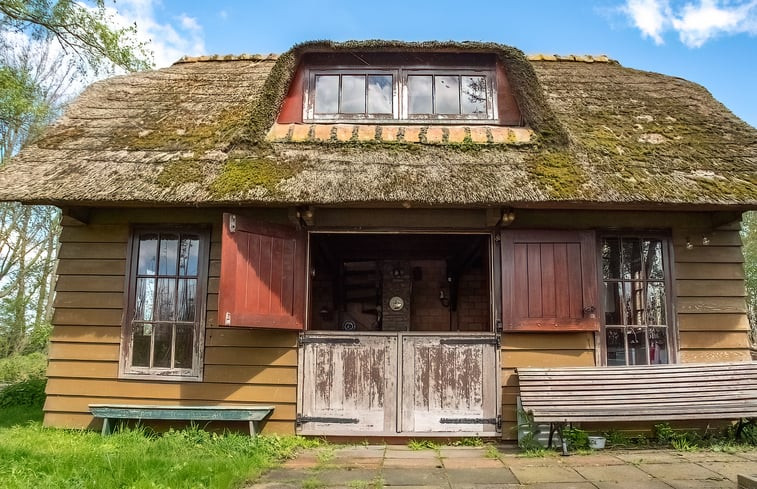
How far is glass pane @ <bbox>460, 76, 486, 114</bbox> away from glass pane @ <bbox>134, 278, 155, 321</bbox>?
397cm

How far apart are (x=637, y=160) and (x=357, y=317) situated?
5.75 meters

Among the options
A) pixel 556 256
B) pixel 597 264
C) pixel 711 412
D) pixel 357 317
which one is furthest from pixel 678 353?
pixel 357 317

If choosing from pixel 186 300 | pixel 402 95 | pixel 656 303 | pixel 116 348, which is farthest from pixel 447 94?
pixel 116 348

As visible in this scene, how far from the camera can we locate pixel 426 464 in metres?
4.13

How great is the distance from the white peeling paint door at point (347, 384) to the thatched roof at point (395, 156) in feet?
4.74

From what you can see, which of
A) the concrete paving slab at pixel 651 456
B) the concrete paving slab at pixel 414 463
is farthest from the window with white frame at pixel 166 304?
the concrete paving slab at pixel 651 456

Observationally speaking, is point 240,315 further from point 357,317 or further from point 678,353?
point 357,317

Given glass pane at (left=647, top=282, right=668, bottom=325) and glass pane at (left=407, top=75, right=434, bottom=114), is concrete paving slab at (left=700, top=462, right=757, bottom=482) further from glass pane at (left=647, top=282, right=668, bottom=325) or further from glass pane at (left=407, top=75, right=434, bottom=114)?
glass pane at (left=407, top=75, right=434, bottom=114)

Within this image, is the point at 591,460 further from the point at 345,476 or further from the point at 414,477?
the point at 345,476

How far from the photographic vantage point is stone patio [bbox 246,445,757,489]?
3535mm

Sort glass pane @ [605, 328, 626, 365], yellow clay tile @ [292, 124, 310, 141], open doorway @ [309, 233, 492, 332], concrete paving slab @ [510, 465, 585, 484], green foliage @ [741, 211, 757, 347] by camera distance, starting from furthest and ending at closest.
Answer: green foliage @ [741, 211, 757, 347]
open doorway @ [309, 233, 492, 332]
yellow clay tile @ [292, 124, 310, 141]
glass pane @ [605, 328, 626, 365]
concrete paving slab @ [510, 465, 585, 484]

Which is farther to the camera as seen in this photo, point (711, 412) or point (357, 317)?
point (357, 317)

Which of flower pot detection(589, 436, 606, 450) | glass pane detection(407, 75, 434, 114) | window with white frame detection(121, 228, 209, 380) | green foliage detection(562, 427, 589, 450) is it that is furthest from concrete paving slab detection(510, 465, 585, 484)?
glass pane detection(407, 75, 434, 114)

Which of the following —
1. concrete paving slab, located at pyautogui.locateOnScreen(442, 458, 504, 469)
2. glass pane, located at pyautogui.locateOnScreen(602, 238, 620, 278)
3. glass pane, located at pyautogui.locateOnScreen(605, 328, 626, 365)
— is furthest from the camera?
glass pane, located at pyautogui.locateOnScreen(602, 238, 620, 278)
